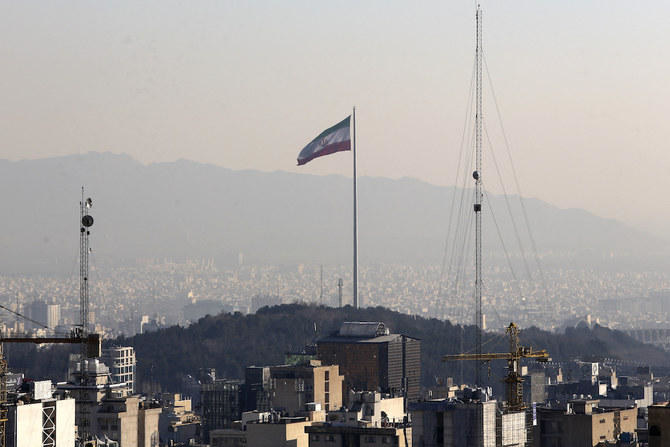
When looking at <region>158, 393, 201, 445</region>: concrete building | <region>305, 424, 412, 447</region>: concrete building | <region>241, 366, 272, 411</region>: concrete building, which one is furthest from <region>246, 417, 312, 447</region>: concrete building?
<region>241, 366, 272, 411</region>: concrete building

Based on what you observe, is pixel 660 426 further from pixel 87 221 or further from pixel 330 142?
pixel 330 142

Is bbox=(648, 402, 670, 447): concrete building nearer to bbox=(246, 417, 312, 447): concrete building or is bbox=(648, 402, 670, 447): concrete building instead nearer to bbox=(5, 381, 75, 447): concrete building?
bbox=(5, 381, 75, 447): concrete building

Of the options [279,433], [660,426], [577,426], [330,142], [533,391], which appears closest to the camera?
[660,426]

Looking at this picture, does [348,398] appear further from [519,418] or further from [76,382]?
[519,418]

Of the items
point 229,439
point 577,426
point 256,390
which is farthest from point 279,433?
point 256,390

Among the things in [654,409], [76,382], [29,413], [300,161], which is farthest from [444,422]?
[654,409]

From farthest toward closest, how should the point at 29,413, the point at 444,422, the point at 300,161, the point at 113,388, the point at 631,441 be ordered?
1. the point at 113,388
2. the point at 300,161
3. the point at 631,441
4. the point at 444,422
5. the point at 29,413
